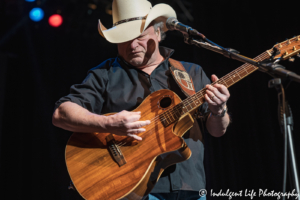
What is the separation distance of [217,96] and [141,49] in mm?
907

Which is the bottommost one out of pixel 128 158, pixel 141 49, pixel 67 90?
pixel 128 158

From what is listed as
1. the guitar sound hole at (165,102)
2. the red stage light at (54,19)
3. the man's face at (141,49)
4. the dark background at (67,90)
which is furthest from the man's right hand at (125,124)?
the red stage light at (54,19)

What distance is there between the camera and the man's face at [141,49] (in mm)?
2566

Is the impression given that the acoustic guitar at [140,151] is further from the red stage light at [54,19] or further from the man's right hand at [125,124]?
the red stage light at [54,19]

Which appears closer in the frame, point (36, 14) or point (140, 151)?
point (140, 151)

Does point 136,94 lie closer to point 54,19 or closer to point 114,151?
point 114,151

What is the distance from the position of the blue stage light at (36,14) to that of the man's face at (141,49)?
8.21 ft

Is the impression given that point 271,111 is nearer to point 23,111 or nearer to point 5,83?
point 23,111

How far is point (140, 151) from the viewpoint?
7.02 ft

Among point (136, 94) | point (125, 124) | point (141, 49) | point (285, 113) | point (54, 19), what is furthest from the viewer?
point (54, 19)

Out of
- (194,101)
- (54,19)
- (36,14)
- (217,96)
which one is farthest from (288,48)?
(36,14)

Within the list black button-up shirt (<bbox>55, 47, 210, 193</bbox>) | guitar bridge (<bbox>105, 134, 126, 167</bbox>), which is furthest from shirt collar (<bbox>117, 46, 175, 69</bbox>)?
guitar bridge (<bbox>105, 134, 126, 167</bbox>)

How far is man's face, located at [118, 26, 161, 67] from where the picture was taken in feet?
8.42

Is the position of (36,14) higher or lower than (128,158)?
higher
